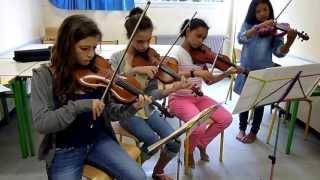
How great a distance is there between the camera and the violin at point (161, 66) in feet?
5.75

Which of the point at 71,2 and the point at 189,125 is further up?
the point at 71,2

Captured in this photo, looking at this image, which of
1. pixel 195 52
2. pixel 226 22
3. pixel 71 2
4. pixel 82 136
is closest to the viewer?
pixel 82 136

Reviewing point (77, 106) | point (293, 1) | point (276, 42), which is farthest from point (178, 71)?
point (293, 1)

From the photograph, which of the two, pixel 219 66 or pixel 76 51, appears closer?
pixel 76 51

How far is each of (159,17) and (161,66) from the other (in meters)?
2.70

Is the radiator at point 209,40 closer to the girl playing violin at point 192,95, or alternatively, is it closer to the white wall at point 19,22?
the white wall at point 19,22

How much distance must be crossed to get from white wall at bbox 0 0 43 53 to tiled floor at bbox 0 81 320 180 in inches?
35.3

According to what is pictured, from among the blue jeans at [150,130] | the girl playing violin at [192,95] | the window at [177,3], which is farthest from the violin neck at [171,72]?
the window at [177,3]

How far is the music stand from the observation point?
1.49 m

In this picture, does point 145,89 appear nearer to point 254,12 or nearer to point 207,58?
point 207,58

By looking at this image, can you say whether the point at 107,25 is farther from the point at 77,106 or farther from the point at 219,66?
the point at 77,106

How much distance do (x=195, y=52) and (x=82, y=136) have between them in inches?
37.5

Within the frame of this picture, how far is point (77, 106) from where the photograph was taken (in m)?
1.20

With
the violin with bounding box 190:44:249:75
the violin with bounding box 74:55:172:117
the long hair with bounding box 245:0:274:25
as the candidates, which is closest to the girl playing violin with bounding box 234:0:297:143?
the long hair with bounding box 245:0:274:25
